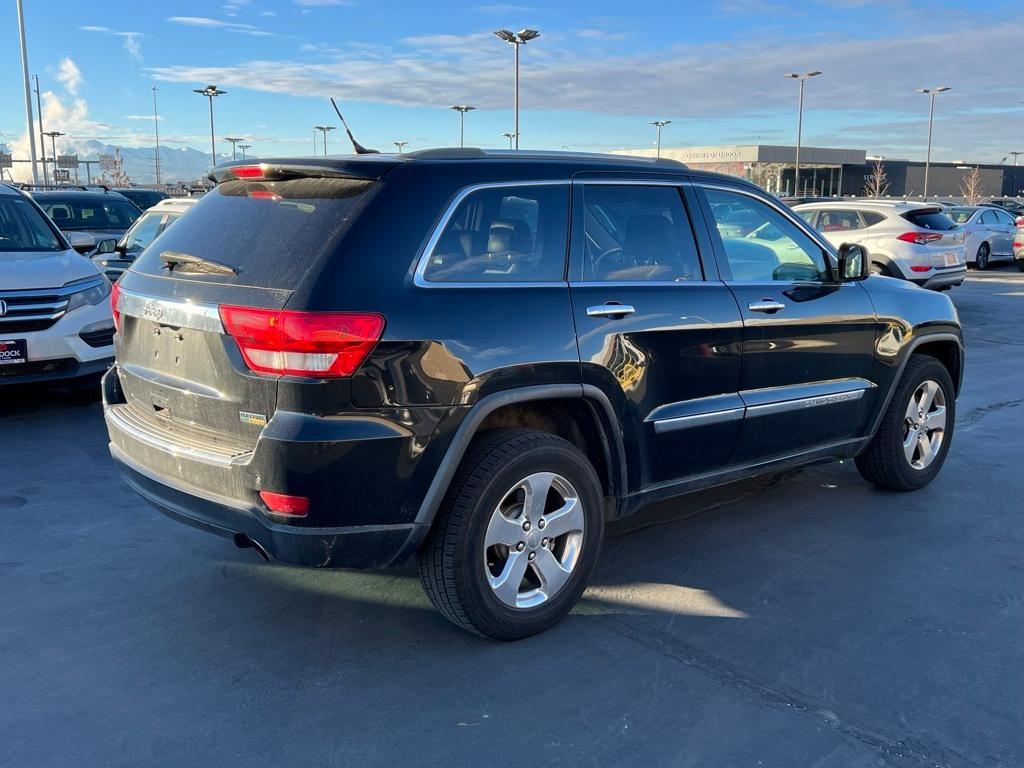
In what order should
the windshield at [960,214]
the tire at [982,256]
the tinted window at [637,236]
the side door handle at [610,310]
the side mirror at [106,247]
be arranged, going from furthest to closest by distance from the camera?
the windshield at [960,214] < the tire at [982,256] < the side mirror at [106,247] < the tinted window at [637,236] < the side door handle at [610,310]

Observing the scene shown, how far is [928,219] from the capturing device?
15.3 metres

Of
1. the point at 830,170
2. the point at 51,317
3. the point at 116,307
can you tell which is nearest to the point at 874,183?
the point at 830,170

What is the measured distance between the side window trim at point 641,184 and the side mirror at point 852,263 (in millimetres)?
1017

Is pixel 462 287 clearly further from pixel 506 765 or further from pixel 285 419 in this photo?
pixel 506 765

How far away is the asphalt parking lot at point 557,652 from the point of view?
2967mm

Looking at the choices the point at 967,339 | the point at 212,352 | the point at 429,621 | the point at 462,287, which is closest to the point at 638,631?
the point at 429,621

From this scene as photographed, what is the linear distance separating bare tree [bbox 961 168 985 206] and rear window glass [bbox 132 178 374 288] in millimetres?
59060

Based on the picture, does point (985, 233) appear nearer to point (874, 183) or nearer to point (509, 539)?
point (509, 539)

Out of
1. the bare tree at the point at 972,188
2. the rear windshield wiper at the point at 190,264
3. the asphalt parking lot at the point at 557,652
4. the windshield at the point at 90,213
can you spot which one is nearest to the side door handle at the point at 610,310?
the asphalt parking lot at the point at 557,652

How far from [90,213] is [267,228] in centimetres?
1159

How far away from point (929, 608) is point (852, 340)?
1544mm

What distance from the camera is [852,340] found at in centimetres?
495

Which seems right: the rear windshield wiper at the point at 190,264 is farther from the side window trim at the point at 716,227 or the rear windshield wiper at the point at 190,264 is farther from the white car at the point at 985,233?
the white car at the point at 985,233

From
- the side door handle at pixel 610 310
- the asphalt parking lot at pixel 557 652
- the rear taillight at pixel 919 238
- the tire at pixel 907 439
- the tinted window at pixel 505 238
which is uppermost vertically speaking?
the tinted window at pixel 505 238
